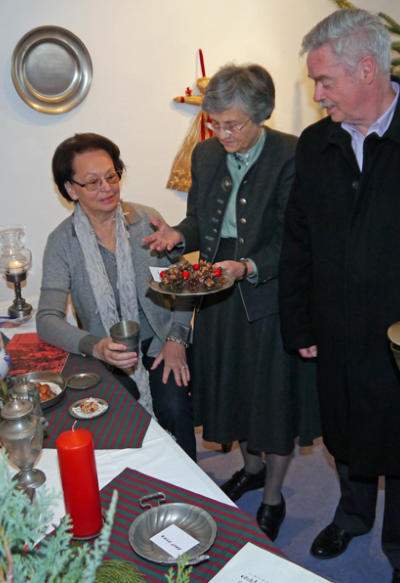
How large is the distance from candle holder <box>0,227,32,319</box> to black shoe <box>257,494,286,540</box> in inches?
54.5

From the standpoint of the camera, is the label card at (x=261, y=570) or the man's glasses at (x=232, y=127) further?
the man's glasses at (x=232, y=127)

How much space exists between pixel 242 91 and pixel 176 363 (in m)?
1.05

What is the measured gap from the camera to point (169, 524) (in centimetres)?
118

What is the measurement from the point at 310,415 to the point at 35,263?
1930 millimetres

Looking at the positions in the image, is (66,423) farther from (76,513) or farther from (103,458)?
(76,513)

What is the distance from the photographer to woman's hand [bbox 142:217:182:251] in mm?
2207

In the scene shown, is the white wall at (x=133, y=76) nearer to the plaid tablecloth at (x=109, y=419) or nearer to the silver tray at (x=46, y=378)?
the silver tray at (x=46, y=378)

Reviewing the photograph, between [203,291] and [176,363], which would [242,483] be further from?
[203,291]

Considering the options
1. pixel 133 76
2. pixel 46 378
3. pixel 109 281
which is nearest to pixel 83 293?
pixel 109 281

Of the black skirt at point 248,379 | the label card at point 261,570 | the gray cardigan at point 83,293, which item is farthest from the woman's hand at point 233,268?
the label card at point 261,570

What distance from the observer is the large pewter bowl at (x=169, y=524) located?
42.9 inches

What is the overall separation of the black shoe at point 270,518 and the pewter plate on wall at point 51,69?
236 centimetres

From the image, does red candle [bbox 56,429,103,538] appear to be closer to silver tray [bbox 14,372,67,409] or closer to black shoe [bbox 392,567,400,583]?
silver tray [bbox 14,372,67,409]

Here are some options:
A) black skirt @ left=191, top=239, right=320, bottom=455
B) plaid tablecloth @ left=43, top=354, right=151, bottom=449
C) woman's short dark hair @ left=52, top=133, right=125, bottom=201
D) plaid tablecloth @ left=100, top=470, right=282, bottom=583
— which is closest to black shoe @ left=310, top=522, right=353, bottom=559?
black skirt @ left=191, top=239, right=320, bottom=455
